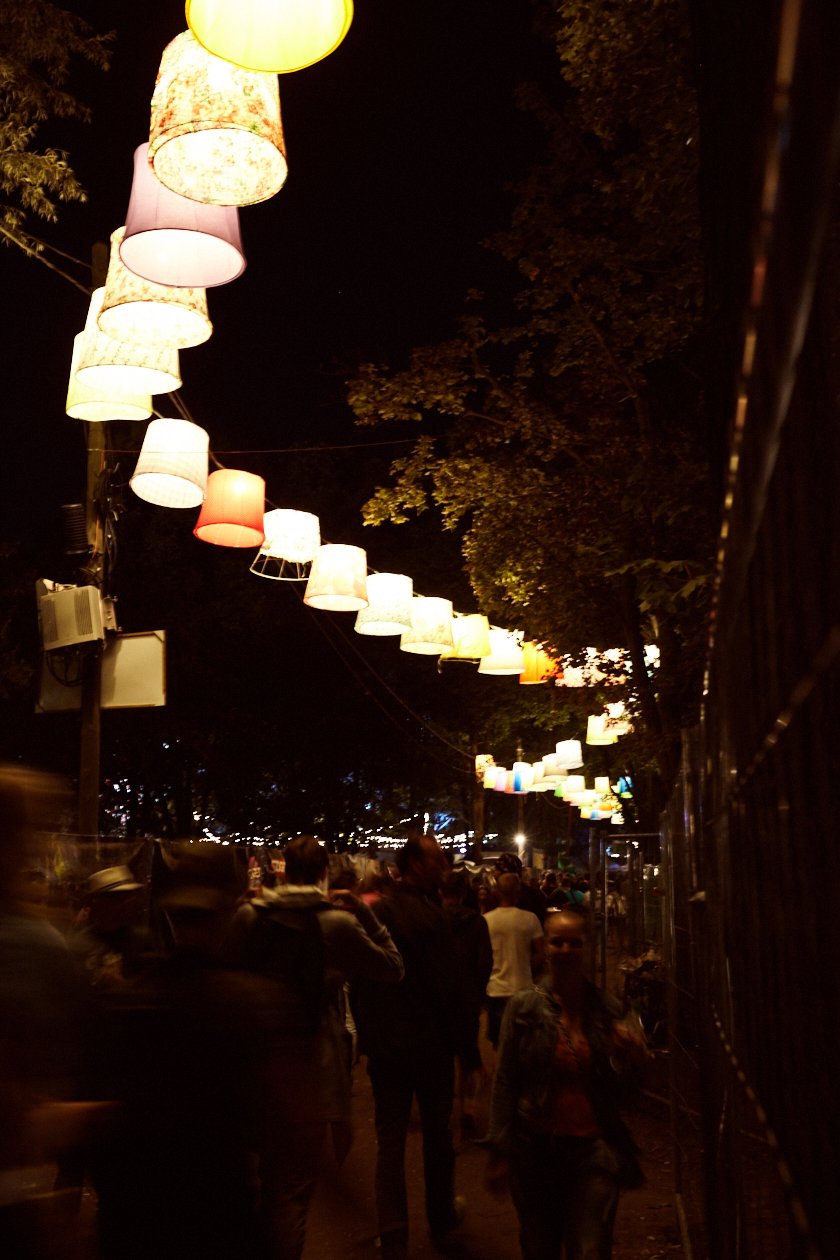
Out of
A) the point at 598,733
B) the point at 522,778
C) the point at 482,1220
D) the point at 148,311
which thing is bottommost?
the point at 482,1220

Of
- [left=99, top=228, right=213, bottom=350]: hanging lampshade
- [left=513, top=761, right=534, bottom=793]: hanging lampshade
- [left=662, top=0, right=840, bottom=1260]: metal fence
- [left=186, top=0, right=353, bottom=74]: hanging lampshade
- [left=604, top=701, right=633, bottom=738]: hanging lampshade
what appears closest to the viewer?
[left=662, top=0, right=840, bottom=1260]: metal fence

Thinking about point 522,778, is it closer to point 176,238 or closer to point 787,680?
point 176,238

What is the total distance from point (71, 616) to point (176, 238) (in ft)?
26.3

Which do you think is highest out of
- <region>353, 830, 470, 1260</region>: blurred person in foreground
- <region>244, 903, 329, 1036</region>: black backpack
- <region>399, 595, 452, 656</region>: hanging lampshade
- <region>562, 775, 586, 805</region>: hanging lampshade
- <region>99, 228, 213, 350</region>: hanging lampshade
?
<region>99, 228, 213, 350</region>: hanging lampshade

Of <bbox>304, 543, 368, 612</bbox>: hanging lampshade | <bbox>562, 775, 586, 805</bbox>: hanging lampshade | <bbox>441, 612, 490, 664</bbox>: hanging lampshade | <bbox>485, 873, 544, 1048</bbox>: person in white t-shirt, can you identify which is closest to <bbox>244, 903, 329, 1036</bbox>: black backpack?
<bbox>485, 873, 544, 1048</bbox>: person in white t-shirt

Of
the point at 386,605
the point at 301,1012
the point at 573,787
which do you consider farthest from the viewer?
the point at 573,787

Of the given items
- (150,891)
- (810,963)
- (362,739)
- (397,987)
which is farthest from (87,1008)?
(362,739)

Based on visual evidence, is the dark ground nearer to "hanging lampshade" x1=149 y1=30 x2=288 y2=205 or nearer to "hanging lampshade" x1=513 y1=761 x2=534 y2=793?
"hanging lampshade" x1=149 y1=30 x2=288 y2=205

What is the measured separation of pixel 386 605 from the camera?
12.4 meters

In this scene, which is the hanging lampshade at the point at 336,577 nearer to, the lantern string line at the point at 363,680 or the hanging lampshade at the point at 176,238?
the hanging lampshade at the point at 176,238

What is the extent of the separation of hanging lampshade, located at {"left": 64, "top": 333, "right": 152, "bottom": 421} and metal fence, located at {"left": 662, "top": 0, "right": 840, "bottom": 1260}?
18.4 feet

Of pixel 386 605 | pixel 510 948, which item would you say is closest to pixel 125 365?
pixel 386 605

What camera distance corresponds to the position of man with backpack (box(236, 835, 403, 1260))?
3.11 m

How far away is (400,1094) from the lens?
251 inches
